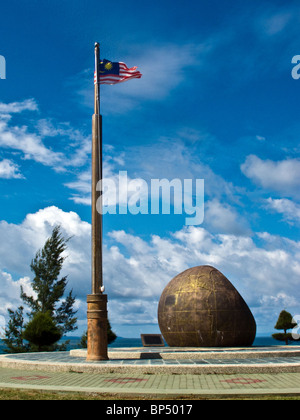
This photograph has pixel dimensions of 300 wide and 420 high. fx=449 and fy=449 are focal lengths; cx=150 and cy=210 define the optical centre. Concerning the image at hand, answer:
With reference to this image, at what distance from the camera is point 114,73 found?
18641 millimetres

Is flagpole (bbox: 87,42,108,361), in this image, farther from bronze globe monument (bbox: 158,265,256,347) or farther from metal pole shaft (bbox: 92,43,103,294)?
bronze globe monument (bbox: 158,265,256,347)

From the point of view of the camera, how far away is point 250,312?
834 inches

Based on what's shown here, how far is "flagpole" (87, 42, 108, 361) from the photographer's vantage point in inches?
632

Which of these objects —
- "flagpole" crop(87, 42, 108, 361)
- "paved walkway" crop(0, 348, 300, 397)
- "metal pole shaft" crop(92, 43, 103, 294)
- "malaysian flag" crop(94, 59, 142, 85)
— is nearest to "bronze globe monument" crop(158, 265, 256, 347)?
"flagpole" crop(87, 42, 108, 361)

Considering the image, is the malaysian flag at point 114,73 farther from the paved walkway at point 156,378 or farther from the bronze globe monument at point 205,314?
the paved walkway at point 156,378

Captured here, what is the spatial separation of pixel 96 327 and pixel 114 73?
10.2m

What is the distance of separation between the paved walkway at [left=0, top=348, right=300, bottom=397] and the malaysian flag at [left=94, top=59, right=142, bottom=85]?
1116cm

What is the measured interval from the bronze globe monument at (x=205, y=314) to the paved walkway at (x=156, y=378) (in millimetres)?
6178

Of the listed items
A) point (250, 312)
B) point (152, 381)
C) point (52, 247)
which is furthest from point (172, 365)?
point (52, 247)

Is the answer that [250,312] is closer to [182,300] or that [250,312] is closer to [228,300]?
[228,300]

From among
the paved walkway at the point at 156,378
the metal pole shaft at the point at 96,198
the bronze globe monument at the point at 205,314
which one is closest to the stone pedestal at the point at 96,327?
the metal pole shaft at the point at 96,198

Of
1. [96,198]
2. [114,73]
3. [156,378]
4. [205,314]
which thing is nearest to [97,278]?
[96,198]

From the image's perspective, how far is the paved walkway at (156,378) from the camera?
10.2 meters
